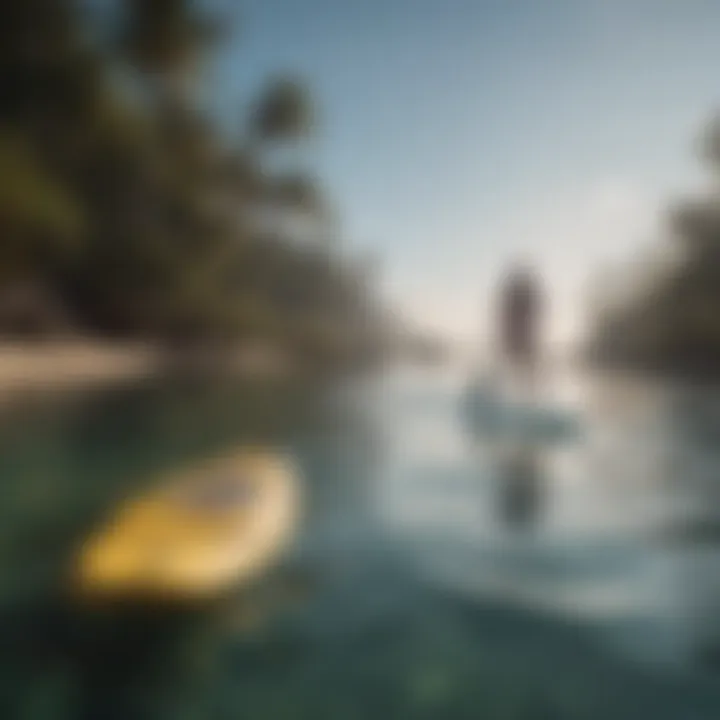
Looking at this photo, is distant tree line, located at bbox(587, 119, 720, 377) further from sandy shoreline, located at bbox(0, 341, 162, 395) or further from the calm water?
sandy shoreline, located at bbox(0, 341, 162, 395)

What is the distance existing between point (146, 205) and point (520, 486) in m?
8.16

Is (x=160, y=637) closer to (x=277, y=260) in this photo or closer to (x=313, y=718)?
(x=313, y=718)

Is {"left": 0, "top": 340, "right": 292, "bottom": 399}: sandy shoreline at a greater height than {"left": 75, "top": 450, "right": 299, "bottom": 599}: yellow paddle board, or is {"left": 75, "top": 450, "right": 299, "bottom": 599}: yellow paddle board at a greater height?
{"left": 0, "top": 340, "right": 292, "bottom": 399}: sandy shoreline

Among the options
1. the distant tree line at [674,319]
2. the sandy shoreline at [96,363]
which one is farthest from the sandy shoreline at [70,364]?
the distant tree line at [674,319]

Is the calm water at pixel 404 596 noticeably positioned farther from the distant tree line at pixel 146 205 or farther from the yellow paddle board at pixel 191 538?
the distant tree line at pixel 146 205

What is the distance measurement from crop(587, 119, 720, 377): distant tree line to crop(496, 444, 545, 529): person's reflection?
12.2ft

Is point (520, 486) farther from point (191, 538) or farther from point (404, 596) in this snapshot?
point (191, 538)

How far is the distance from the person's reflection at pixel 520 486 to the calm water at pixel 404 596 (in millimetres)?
19

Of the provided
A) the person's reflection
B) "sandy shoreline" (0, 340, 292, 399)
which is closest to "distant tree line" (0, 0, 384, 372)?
"sandy shoreline" (0, 340, 292, 399)

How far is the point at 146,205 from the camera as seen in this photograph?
35.2ft

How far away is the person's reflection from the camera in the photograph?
11.6 feet

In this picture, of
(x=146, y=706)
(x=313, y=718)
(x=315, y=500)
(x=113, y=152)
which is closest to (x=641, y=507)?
(x=315, y=500)

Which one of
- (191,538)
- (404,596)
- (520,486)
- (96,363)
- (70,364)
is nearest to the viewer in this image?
(404,596)

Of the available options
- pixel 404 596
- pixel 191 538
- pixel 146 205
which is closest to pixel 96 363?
pixel 146 205
